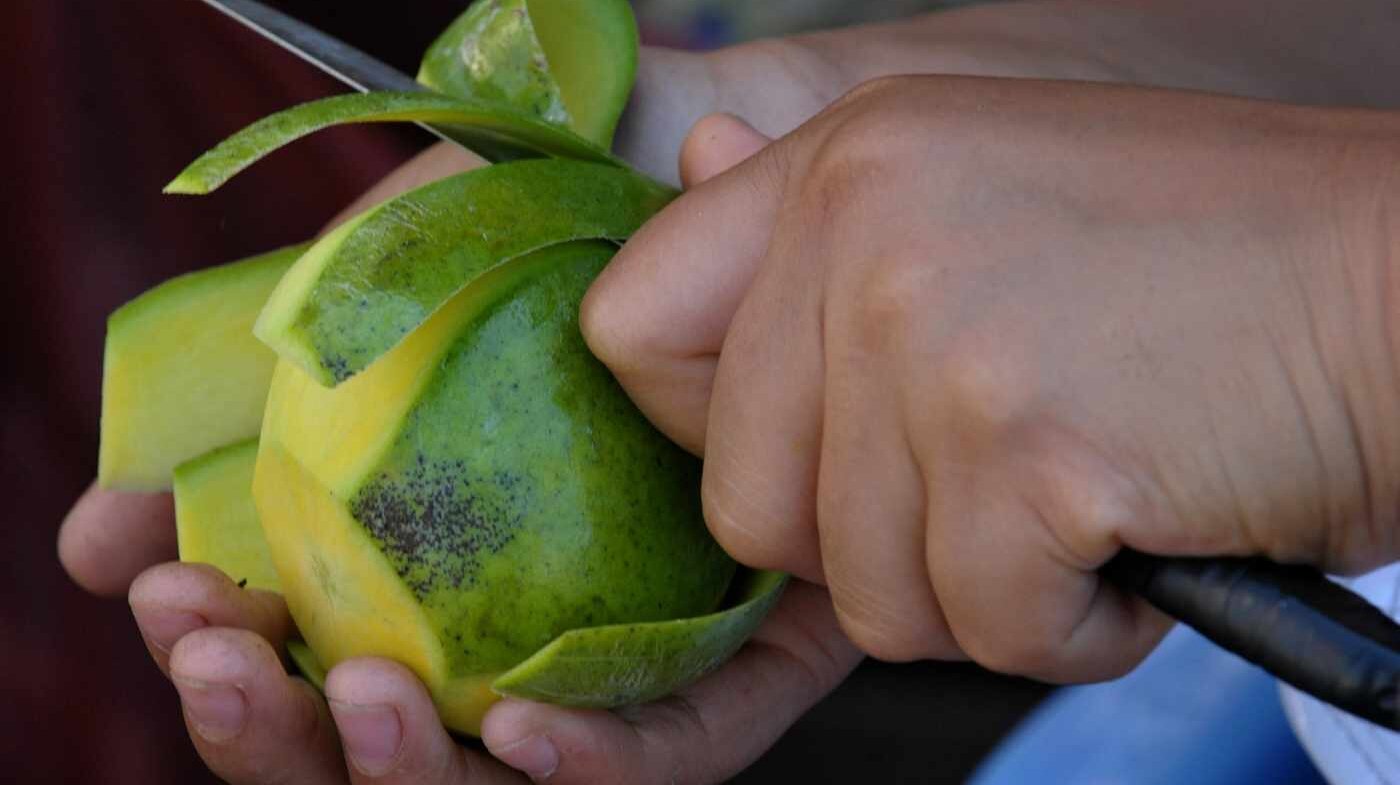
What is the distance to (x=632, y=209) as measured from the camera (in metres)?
1.04

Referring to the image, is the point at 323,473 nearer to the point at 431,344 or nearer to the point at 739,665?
the point at 431,344

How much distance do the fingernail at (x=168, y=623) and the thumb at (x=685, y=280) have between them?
1.07 feet

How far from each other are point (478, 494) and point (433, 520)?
0.10 ft

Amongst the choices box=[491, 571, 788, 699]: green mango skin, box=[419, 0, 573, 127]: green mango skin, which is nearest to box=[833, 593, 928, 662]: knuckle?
box=[491, 571, 788, 699]: green mango skin

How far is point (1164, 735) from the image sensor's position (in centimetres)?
133

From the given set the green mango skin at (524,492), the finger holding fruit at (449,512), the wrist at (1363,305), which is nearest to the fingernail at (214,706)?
the finger holding fruit at (449,512)

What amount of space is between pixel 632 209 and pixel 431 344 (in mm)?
180

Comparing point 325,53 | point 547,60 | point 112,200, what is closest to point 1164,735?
point 547,60

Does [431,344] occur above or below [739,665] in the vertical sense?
above

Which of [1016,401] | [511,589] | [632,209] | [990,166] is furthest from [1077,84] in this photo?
[511,589]

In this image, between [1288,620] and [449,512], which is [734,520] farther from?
[1288,620]

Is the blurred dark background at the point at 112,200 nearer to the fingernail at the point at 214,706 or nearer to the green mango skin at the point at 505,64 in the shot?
the green mango skin at the point at 505,64

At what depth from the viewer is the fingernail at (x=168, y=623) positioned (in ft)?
3.25

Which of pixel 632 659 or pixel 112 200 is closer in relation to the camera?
pixel 632 659
